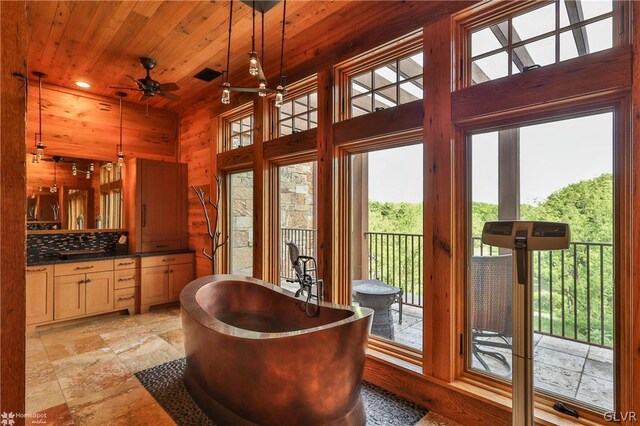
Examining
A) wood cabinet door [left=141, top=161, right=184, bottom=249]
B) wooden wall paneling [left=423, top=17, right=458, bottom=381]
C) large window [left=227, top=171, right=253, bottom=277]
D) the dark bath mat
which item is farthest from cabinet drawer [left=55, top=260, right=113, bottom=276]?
wooden wall paneling [left=423, top=17, right=458, bottom=381]

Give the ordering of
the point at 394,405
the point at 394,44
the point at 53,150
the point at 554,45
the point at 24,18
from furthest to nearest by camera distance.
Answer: the point at 53,150, the point at 394,44, the point at 394,405, the point at 554,45, the point at 24,18

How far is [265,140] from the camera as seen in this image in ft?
12.4

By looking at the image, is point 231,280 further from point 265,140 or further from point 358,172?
point 358,172

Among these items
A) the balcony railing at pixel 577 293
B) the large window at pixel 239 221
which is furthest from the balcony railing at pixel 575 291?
the large window at pixel 239 221

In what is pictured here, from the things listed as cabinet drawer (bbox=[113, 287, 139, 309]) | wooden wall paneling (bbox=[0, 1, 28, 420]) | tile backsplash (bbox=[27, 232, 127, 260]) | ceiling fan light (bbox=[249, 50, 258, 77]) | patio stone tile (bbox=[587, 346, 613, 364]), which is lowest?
cabinet drawer (bbox=[113, 287, 139, 309])

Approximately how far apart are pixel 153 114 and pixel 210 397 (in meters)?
4.66

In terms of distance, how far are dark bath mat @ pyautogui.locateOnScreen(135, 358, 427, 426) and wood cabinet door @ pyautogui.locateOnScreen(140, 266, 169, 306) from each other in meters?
1.98

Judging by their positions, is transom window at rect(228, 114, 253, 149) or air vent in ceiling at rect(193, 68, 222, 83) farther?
transom window at rect(228, 114, 253, 149)

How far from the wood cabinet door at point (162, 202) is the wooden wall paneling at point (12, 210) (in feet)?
13.8

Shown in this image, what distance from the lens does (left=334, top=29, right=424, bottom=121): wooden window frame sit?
2535mm

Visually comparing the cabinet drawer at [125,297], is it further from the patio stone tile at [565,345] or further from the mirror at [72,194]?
the patio stone tile at [565,345]

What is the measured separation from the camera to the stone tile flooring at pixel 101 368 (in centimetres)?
220

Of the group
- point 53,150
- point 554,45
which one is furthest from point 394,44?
point 53,150

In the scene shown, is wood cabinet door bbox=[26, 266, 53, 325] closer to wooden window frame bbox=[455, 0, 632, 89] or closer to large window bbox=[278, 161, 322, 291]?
large window bbox=[278, 161, 322, 291]
